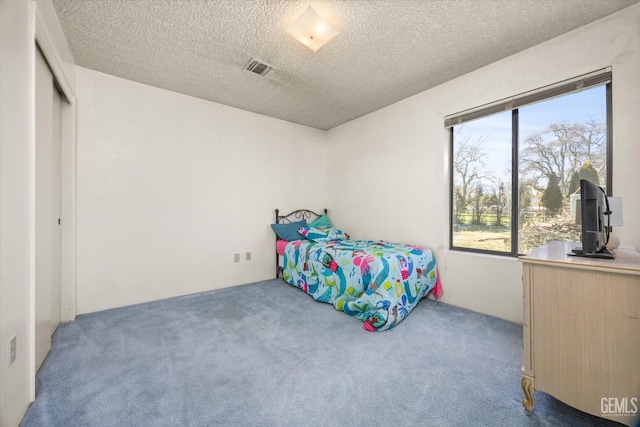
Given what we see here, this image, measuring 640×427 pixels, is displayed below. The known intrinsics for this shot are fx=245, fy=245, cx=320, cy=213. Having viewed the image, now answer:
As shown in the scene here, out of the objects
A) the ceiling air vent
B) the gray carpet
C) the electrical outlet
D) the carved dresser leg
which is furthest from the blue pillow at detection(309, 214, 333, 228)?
the electrical outlet

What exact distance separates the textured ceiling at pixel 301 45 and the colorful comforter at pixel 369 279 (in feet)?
6.32

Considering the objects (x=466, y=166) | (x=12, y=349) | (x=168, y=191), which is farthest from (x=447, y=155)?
(x=12, y=349)

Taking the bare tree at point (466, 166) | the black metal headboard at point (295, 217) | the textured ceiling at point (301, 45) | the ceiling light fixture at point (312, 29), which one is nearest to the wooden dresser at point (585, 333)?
the bare tree at point (466, 166)

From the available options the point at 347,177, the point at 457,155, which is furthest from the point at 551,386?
the point at 347,177

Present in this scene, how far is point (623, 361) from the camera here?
43.7 inches

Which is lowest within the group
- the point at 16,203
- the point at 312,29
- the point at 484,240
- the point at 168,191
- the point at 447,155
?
the point at 484,240

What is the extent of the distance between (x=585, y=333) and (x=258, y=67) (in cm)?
312

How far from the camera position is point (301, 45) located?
7.13ft

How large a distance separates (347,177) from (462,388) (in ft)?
10.2

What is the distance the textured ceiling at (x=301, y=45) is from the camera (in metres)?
1.78

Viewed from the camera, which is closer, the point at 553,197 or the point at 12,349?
the point at 12,349

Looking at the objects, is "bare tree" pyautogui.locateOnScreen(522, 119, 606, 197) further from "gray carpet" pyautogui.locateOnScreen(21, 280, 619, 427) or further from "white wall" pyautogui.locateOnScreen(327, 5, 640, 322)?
"gray carpet" pyautogui.locateOnScreen(21, 280, 619, 427)

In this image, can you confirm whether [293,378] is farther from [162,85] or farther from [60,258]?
[162,85]

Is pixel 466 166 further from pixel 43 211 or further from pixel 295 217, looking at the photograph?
pixel 43 211
